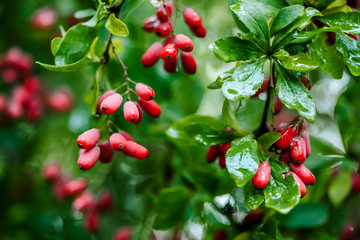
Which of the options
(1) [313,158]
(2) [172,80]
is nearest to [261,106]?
(1) [313,158]

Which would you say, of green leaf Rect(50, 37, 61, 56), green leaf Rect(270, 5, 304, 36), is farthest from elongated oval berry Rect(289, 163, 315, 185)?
green leaf Rect(50, 37, 61, 56)

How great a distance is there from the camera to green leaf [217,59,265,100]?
0.91 meters

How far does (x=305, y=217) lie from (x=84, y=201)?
1077mm

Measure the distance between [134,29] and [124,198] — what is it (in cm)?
93

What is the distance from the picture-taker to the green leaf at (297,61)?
0.90 metres

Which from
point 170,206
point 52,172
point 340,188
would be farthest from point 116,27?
point 52,172

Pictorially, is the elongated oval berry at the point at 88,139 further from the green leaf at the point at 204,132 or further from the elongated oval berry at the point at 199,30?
the elongated oval berry at the point at 199,30

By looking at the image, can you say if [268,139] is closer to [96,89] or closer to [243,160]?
[243,160]

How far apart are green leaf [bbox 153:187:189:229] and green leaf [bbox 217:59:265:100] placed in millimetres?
572

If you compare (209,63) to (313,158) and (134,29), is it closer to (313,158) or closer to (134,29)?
(134,29)

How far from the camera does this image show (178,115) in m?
1.69

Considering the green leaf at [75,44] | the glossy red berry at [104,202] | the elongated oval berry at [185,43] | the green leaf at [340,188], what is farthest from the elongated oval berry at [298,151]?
the glossy red berry at [104,202]

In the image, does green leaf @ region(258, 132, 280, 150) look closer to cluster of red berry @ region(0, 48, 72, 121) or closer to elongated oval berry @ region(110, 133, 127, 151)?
elongated oval berry @ region(110, 133, 127, 151)

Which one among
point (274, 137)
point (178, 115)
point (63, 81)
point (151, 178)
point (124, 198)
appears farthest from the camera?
point (63, 81)
